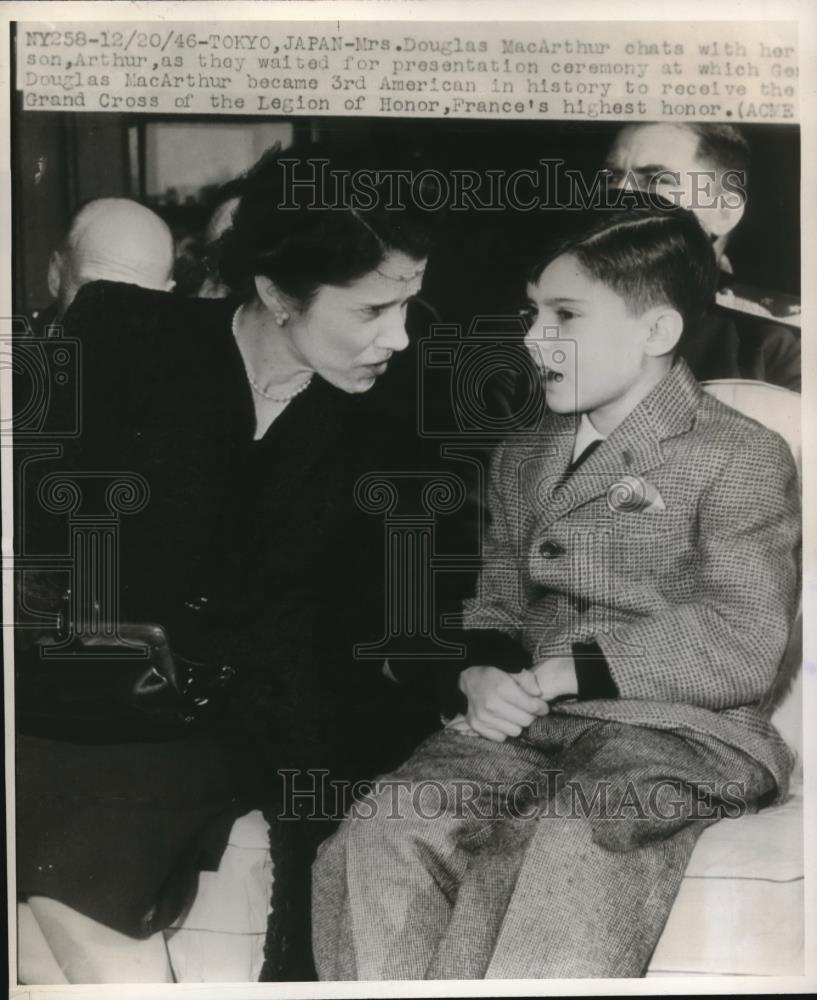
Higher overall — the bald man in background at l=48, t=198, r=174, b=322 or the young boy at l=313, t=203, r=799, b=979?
the bald man in background at l=48, t=198, r=174, b=322

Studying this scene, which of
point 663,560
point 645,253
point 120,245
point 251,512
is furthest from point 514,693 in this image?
point 120,245

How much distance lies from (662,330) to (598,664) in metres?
0.41

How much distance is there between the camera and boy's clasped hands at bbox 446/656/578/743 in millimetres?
1213

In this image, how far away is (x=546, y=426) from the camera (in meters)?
1.24

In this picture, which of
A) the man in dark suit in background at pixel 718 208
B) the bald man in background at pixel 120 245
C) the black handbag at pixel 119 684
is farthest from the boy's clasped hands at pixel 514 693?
the bald man in background at pixel 120 245

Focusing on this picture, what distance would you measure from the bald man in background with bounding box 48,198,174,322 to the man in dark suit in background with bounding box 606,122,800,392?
0.56m

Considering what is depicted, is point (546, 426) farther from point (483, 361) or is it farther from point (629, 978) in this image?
point (629, 978)

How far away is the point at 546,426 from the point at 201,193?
1.65 feet

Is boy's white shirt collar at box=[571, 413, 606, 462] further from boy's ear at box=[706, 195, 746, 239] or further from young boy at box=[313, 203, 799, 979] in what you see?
boy's ear at box=[706, 195, 746, 239]

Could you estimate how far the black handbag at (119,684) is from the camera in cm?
121

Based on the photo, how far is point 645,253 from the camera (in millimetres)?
1225

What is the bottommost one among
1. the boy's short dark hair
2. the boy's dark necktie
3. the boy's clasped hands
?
the boy's clasped hands

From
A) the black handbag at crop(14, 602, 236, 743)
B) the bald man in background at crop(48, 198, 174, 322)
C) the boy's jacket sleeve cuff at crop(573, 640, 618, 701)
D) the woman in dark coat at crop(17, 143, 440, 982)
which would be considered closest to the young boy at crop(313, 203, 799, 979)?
the boy's jacket sleeve cuff at crop(573, 640, 618, 701)

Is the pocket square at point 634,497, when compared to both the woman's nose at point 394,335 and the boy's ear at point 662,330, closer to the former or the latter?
the boy's ear at point 662,330
